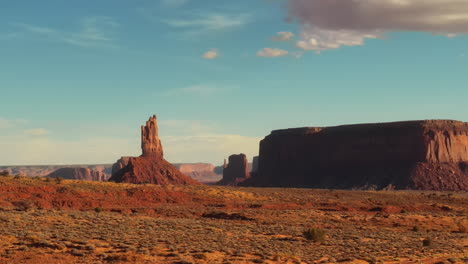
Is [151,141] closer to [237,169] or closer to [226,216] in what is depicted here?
[226,216]

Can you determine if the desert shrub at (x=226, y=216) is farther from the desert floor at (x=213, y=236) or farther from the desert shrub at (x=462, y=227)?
the desert shrub at (x=462, y=227)

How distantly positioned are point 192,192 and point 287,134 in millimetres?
81901

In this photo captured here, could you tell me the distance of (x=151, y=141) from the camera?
4338 inches

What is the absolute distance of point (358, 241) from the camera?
30.8 meters

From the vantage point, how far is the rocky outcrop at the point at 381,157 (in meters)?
116

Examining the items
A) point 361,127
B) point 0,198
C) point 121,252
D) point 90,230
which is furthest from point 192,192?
point 361,127

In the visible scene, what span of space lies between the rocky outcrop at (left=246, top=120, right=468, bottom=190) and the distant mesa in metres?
40.0

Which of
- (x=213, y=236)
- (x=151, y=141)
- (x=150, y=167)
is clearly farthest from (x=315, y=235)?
(x=151, y=141)

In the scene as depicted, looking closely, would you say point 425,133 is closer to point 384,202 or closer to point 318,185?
point 318,185

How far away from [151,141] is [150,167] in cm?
937

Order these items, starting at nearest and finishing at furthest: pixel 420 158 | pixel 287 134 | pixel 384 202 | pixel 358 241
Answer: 1. pixel 358 241
2. pixel 384 202
3. pixel 420 158
4. pixel 287 134

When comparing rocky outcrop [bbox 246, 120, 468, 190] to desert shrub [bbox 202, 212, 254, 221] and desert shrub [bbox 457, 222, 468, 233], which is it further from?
desert shrub [bbox 202, 212, 254, 221]

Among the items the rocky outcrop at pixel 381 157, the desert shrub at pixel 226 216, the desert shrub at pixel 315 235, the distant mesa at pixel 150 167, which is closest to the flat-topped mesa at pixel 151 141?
the distant mesa at pixel 150 167

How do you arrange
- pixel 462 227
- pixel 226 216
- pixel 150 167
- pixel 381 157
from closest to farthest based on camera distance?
1. pixel 462 227
2. pixel 226 216
3. pixel 150 167
4. pixel 381 157
